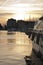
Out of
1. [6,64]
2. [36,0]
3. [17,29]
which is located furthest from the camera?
[17,29]

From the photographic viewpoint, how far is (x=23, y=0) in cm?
1919

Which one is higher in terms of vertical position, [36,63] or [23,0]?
[23,0]

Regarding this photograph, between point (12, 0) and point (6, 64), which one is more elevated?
point (12, 0)

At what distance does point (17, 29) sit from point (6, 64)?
118 feet

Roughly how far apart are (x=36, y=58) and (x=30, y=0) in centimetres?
1047

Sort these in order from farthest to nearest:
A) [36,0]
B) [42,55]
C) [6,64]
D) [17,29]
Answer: [17,29] → [36,0] → [42,55] → [6,64]

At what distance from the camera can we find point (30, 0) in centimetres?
1847

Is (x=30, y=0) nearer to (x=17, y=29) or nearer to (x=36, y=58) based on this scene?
(x=36, y=58)

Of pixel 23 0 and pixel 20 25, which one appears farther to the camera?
pixel 20 25

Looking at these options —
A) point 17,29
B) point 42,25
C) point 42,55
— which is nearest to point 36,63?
point 42,55

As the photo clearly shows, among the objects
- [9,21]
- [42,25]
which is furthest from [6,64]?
[9,21]

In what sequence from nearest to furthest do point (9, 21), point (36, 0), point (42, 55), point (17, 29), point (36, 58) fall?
point (42, 55) → point (36, 58) → point (36, 0) → point (9, 21) → point (17, 29)

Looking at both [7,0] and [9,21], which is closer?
[7,0]

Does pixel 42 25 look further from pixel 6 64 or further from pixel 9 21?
pixel 9 21
